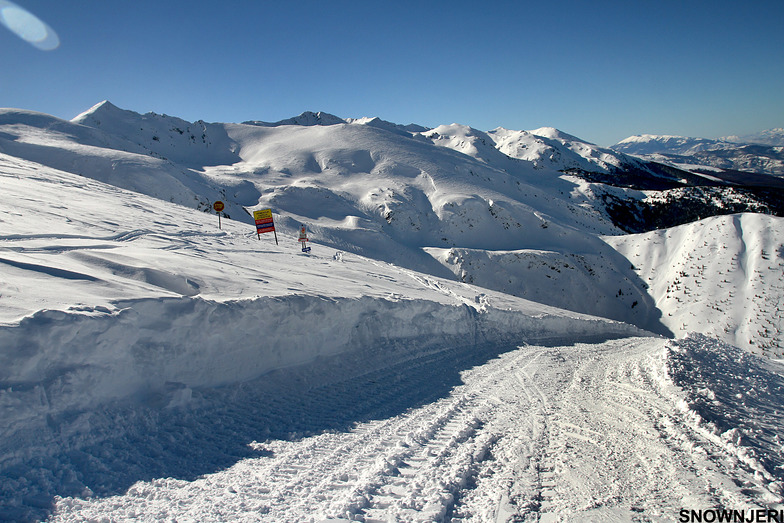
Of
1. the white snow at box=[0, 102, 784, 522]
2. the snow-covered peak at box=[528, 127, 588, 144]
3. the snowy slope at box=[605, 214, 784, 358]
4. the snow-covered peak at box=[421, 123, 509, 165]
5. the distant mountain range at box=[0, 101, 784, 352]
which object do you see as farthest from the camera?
the snow-covered peak at box=[528, 127, 588, 144]

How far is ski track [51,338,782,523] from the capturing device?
3611 mm

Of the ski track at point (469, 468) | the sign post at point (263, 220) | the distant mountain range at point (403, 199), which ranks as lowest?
the ski track at point (469, 468)

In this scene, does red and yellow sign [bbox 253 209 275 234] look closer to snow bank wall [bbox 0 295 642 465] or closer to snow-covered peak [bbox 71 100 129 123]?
snow bank wall [bbox 0 295 642 465]

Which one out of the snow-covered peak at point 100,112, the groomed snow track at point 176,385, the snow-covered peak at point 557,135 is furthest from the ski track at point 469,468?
the snow-covered peak at point 557,135

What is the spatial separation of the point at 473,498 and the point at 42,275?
6.87 m

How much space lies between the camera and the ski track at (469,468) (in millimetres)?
3611

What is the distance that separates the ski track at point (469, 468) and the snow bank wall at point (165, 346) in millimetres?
983

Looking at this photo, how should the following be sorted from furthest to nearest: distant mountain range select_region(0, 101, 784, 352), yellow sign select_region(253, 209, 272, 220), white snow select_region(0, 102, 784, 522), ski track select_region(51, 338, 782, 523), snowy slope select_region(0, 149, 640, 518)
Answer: distant mountain range select_region(0, 101, 784, 352), yellow sign select_region(253, 209, 272, 220), snowy slope select_region(0, 149, 640, 518), white snow select_region(0, 102, 784, 522), ski track select_region(51, 338, 782, 523)

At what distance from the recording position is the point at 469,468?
4.43 m

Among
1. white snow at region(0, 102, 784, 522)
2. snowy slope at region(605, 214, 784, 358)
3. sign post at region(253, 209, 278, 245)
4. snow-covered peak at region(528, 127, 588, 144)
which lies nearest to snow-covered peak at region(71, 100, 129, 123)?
white snow at region(0, 102, 784, 522)

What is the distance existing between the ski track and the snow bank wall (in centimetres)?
98

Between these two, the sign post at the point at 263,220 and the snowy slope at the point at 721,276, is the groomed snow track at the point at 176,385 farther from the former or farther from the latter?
the snowy slope at the point at 721,276

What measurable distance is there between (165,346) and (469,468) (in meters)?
4.47

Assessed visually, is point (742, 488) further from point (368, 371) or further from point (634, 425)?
point (368, 371)
